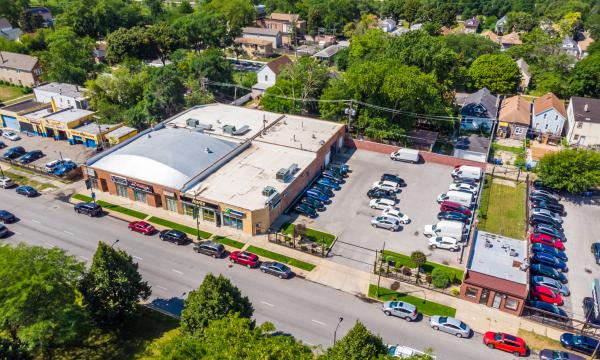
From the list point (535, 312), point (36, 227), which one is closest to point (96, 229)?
point (36, 227)

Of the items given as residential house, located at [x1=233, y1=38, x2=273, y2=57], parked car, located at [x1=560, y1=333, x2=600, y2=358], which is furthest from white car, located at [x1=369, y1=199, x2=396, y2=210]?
residential house, located at [x1=233, y1=38, x2=273, y2=57]

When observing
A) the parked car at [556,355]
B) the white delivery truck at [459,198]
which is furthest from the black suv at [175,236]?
the parked car at [556,355]

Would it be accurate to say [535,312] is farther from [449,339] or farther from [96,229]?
[96,229]

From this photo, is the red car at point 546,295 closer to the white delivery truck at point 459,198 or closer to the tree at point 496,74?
the white delivery truck at point 459,198

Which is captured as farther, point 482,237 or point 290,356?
point 482,237

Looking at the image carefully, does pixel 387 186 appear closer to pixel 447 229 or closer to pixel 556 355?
pixel 447 229

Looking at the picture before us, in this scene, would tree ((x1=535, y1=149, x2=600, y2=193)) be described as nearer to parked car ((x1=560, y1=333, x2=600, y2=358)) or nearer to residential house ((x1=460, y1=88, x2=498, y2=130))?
residential house ((x1=460, y1=88, x2=498, y2=130))

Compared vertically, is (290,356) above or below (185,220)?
above
